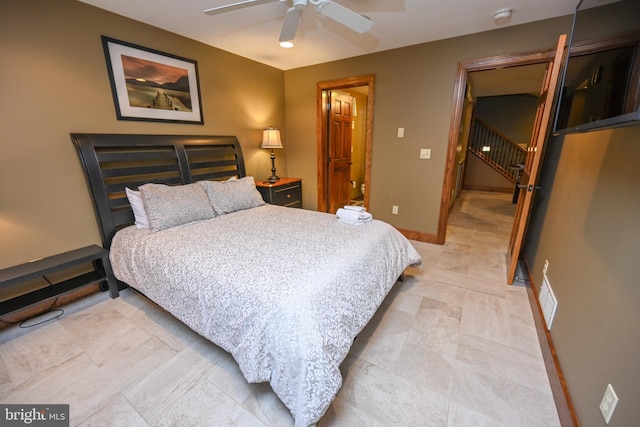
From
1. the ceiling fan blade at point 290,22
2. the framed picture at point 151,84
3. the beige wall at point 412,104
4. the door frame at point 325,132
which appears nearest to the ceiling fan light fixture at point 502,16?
the beige wall at point 412,104

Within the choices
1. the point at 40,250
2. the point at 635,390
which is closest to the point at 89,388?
the point at 40,250

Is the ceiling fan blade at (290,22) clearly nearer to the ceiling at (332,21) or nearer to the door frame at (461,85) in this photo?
the ceiling at (332,21)

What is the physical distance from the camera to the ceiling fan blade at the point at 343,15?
62.7 inches

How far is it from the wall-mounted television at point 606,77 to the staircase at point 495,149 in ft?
19.4

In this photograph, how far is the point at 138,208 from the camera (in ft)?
7.52

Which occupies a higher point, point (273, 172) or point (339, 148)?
point (339, 148)

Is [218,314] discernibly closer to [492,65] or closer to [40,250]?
[40,250]

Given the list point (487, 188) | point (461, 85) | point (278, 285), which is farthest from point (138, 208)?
point (487, 188)

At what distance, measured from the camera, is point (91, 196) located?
223 cm

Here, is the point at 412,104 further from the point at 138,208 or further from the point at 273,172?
the point at 138,208

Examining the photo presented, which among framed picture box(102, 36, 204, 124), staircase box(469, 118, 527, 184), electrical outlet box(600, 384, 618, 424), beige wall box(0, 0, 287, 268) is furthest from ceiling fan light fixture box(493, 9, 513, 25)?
staircase box(469, 118, 527, 184)

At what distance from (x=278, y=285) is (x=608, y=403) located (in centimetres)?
139

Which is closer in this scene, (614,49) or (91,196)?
(614,49)

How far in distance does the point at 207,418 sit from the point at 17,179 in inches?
85.8
